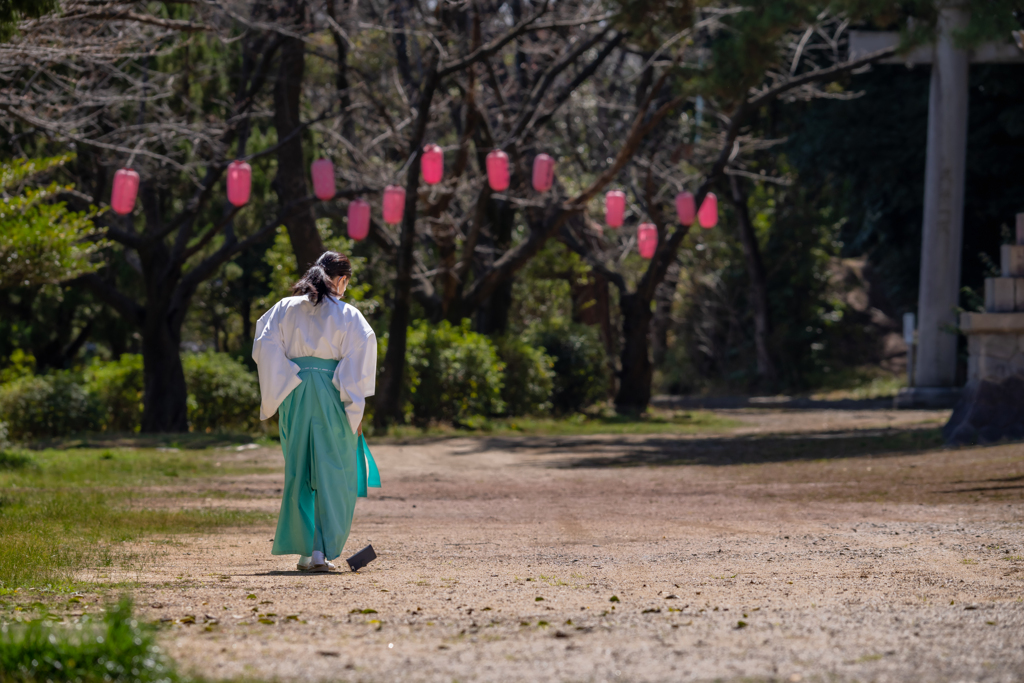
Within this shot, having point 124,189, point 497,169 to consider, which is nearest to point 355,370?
point 124,189

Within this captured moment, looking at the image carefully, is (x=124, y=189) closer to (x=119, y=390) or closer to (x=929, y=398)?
(x=119, y=390)

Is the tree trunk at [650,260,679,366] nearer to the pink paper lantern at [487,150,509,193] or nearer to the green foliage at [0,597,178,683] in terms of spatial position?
the pink paper lantern at [487,150,509,193]

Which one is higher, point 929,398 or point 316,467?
point 929,398

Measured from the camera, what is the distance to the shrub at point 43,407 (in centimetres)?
1675

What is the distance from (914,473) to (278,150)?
10886 mm

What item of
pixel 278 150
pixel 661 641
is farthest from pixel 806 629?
pixel 278 150

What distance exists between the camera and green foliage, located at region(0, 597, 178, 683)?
3.24 m

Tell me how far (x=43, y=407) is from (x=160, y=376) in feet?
5.61

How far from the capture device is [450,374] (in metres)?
18.2

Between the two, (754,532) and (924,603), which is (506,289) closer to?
(754,532)

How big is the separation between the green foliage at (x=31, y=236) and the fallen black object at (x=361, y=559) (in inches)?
186

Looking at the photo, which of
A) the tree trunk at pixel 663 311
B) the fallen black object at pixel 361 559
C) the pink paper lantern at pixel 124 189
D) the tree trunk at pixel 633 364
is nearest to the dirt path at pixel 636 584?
the fallen black object at pixel 361 559

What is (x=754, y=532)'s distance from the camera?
7.49m

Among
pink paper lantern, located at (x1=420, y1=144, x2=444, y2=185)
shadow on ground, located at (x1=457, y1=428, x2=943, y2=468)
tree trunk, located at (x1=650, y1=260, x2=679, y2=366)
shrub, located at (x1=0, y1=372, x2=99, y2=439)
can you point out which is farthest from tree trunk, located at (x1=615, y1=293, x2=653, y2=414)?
shrub, located at (x1=0, y1=372, x2=99, y2=439)
